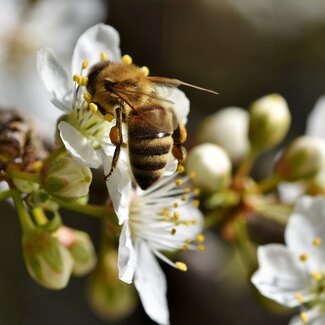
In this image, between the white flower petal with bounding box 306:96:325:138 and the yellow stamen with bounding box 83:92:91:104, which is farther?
the white flower petal with bounding box 306:96:325:138

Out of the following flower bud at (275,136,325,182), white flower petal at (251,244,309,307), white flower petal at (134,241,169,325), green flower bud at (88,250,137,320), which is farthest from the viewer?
green flower bud at (88,250,137,320)

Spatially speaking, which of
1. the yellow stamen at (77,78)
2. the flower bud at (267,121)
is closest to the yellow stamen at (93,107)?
the yellow stamen at (77,78)

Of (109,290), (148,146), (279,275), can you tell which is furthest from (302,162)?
(148,146)

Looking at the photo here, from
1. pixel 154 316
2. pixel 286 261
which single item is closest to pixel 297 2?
pixel 286 261

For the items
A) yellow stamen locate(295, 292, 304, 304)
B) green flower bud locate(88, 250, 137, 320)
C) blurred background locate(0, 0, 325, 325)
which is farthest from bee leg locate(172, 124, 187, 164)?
blurred background locate(0, 0, 325, 325)

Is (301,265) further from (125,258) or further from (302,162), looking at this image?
(125,258)

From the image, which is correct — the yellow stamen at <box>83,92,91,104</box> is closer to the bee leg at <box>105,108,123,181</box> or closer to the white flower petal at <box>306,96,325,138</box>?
the bee leg at <box>105,108,123,181</box>
